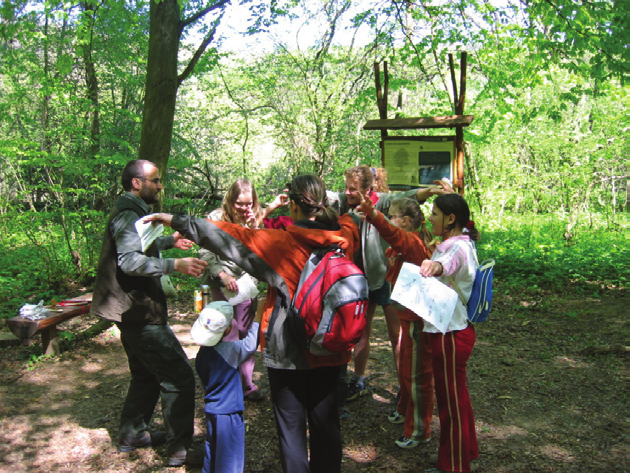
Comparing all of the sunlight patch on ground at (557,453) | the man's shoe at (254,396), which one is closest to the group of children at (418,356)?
the sunlight patch on ground at (557,453)

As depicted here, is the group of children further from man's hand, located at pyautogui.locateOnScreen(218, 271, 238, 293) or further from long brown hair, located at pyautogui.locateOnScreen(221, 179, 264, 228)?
long brown hair, located at pyautogui.locateOnScreen(221, 179, 264, 228)

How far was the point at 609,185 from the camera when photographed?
11445 mm

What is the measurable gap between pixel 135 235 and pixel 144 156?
290 cm

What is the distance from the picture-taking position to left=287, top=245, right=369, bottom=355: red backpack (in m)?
2.16

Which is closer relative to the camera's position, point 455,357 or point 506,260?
point 455,357

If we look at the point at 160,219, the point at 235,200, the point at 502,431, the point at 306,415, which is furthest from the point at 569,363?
the point at 160,219

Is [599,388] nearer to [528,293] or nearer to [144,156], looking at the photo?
[528,293]

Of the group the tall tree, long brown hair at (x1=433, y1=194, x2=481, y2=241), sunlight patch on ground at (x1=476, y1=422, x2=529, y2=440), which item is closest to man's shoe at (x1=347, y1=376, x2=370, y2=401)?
sunlight patch on ground at (x1=476, y1=422, x2=529, y2=440)

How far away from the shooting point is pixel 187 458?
3121 millimetres

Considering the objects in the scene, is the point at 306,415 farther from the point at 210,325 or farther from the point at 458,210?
the point at 458,210

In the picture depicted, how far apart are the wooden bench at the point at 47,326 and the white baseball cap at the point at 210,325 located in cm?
312

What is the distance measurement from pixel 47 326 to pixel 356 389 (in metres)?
3.34

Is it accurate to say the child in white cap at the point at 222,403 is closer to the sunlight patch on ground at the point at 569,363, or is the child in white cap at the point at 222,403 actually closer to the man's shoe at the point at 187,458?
the man's shoe at the point at 187,458

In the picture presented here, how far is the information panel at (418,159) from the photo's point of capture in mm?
5805
